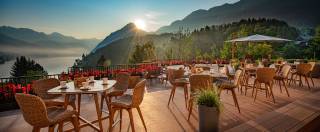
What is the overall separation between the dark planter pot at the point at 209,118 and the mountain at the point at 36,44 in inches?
1379

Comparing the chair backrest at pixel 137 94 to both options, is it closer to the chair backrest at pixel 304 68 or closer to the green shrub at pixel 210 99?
the green shrub at pixel 210 99

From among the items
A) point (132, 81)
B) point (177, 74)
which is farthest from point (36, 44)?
point (132, 81)

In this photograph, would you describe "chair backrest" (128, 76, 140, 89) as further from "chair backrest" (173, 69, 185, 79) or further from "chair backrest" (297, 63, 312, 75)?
"chair backrest" (297, 63, 312, 75)

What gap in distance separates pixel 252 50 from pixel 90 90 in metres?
15.9

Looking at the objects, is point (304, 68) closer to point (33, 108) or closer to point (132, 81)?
point (132, 81)

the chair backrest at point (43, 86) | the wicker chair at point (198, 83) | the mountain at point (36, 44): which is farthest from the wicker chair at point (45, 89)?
the mountain at point (36, 44)

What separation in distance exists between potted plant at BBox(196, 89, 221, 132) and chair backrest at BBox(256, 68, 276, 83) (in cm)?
275

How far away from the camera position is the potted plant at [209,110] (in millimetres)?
2977

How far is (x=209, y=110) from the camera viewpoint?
2982 mm

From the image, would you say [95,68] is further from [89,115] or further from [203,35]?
[203,35]

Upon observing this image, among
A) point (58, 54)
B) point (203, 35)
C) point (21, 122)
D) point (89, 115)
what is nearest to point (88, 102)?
point (89, 115)

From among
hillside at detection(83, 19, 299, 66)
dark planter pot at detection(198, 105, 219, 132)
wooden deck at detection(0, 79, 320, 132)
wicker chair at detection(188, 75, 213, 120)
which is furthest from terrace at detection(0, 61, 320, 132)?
hillside at detection(83, 19, 299, 66)

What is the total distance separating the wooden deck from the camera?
11.5ft

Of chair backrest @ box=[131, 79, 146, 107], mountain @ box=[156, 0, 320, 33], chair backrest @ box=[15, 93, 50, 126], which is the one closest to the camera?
chair backrest @ box=[15, 93, 50, 126]
